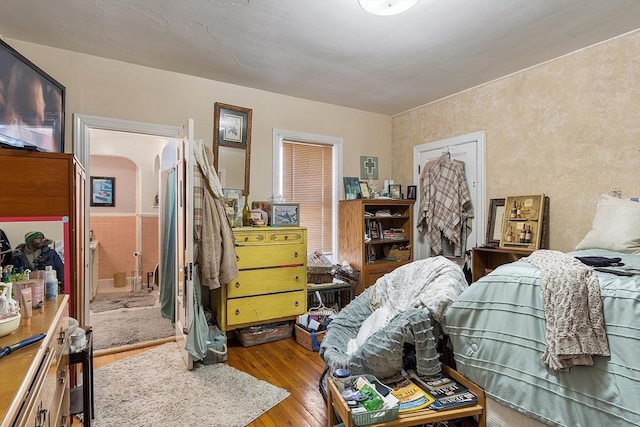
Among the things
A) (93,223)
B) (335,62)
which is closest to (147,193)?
(93,223)

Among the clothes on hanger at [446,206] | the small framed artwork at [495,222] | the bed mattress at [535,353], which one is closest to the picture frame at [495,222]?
the small framed artwork at [495,222]

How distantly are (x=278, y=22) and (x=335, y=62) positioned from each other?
2.57 ft

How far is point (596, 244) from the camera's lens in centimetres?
234

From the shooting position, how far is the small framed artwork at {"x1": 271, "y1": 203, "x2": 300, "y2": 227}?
349cm

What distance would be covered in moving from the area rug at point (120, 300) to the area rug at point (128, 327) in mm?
211

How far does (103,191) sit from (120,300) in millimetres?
2096

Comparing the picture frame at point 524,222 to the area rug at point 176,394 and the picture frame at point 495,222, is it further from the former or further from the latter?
the area rug at point 176,394

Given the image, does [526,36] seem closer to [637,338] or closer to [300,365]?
[637,338]

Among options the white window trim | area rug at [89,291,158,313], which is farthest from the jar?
area rug at [89,291,158,313]

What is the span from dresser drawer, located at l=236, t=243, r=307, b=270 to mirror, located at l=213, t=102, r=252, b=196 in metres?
0.73

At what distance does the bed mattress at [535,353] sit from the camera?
138 cm

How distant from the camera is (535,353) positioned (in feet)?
5.26

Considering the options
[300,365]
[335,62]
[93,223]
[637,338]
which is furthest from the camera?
[93,223]

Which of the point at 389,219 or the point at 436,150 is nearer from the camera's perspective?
the point at 436,150
